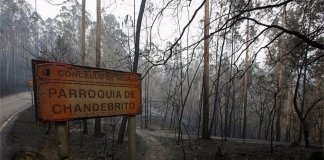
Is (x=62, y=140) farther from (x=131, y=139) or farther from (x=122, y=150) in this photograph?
(x=122, y=150)

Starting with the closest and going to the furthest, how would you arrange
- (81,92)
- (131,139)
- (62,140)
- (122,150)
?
1. (62,140)
2. (81,92)
3. (131,139)
4. (122,150)

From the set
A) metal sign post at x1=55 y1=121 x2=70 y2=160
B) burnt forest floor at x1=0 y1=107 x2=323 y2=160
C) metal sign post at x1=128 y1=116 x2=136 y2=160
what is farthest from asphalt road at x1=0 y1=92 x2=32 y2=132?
metal sign post at x1=55 y1=121 x2=70 y2=160

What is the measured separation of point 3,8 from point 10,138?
4593 cm

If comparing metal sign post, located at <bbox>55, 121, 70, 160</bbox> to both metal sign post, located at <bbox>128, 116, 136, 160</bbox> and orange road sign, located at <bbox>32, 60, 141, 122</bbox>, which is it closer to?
orange road sign, located at <bbox>32, 60, 141, 122</bbox>

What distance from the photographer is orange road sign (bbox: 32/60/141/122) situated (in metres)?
2.56

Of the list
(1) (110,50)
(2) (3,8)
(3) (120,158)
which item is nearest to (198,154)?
(3) (120,158)

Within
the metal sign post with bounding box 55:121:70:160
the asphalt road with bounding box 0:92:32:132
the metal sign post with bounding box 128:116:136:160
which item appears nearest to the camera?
the metal sign post with bounding box 55:121:70:160

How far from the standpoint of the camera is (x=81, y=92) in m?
2.90

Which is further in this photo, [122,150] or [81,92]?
[122,150]

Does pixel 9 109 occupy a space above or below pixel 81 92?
below

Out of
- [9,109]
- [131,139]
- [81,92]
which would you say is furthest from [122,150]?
[9,109]

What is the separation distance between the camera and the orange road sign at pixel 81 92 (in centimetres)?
256

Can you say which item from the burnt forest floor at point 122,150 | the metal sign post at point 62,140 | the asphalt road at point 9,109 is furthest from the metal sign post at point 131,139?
the asphalt road at point 9,109

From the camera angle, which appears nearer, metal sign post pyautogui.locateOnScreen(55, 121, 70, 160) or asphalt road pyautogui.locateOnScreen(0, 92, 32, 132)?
metal sign post pyautogui.locateOnScreen(55, 121, 70, 160)
